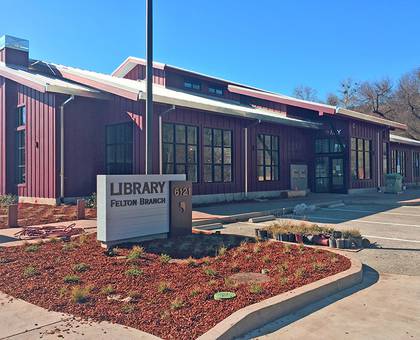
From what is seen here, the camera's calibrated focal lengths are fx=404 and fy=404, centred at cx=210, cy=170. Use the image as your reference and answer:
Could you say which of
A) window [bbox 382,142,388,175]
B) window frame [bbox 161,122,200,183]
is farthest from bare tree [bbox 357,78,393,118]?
window frame [bbox 161,122,200,183]

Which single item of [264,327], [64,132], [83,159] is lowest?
[264,327]

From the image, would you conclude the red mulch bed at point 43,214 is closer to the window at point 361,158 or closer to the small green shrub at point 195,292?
the small green shrub at point 195,292

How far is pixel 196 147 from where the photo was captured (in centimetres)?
1747

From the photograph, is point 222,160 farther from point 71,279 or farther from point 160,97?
point 71,279

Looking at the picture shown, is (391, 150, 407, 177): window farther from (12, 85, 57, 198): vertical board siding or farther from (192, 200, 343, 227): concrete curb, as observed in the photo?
(12, 85, 57, 198): vertical board siding

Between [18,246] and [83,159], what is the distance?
931 cm

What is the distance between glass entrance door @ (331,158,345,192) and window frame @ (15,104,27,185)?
53.3 feet

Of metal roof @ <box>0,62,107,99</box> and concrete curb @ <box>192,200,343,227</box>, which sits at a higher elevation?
metal roof @ <box>0,62,107,99</box>

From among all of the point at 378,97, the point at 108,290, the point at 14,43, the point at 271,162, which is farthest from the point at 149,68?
the point at 378,97

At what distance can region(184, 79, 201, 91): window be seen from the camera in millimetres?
24797

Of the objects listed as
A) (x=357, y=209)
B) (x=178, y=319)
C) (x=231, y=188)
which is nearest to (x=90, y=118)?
(x=231, y=188)

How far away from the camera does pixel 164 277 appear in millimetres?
5930

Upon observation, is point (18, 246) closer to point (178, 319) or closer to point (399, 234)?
point (178, 319)

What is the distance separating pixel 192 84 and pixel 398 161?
1740cm
